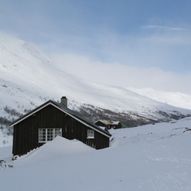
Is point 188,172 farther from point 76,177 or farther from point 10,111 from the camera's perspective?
point 10,111

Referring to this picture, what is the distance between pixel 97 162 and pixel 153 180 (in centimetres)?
449

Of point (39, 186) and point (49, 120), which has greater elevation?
point (49, 120)

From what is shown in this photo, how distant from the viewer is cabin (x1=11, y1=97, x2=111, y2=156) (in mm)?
34816

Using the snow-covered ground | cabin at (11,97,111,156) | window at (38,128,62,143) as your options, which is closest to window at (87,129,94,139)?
cabin at (11,97,111,156)

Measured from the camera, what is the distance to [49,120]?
35.1 m

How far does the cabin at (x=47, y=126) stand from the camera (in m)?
34.8

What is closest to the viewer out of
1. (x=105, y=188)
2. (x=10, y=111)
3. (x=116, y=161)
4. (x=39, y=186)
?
(x=105, y=188)

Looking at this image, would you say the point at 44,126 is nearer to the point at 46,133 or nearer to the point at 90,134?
the point at 46,133

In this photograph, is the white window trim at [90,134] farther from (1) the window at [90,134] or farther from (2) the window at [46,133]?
(2) the window at [46,133]

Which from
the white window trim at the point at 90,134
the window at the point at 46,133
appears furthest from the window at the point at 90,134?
the window at the point at 46,133

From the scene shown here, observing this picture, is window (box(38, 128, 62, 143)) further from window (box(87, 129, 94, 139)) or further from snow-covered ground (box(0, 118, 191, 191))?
snow-covered ground (box(0, 118, 191, 191))

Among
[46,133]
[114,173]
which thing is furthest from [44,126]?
[114,173]

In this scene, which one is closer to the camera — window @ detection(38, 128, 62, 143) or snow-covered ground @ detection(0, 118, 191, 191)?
snow-covered ground @ detection(0, 118, 191, 191)

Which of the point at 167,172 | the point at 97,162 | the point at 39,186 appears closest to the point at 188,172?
the point at 167,172
